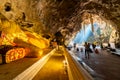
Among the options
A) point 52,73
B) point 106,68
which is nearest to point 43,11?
point 106,68

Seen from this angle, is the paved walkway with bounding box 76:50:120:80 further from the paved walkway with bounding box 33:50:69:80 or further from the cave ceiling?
the cave ceiling

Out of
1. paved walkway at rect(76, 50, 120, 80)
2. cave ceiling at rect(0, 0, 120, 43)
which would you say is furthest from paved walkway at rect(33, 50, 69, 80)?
cave ceiling at rect(0, 0, 120, 43)

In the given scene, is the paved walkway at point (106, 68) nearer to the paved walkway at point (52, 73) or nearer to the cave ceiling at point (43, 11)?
the paved walkway at point (52, 73)

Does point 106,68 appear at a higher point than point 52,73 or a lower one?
lower

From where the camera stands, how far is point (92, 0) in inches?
797

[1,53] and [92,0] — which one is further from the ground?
[92,0]

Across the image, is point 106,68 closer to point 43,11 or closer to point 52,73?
point 52,73

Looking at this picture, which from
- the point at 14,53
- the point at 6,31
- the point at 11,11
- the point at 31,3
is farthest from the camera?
the point at 31,3

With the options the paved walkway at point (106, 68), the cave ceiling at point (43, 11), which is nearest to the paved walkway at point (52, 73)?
the paved walkway at point (106, 68)

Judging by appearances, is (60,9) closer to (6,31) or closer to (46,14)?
(46,14)

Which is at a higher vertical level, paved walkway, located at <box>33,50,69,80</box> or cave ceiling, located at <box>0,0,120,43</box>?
cave ceiling, located at <box>0,0,120,43</box>

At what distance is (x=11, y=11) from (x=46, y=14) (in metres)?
5.02

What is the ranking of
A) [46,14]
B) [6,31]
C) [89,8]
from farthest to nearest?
[89,8], [46,14], [6,31]

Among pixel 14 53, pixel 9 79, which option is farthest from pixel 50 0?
pixel 9 79
